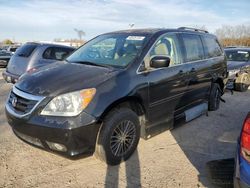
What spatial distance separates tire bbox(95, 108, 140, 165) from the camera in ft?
11.8

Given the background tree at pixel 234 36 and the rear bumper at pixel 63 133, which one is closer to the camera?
the rear bumper at pixel 63 133

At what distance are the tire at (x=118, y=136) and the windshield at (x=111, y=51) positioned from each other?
775mm

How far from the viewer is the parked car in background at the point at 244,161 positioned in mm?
2445

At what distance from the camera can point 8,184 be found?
3322mm

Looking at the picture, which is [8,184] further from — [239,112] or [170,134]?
[239,112]

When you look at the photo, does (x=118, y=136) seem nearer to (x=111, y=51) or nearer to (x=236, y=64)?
(x=111, y=51)

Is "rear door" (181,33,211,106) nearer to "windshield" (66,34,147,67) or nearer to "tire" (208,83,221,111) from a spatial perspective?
"tire" (208,83,221,111)

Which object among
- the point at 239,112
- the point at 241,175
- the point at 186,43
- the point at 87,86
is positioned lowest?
the point at 239,112

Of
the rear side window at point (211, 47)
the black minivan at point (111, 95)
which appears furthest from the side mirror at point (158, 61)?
the rear side window at point (211, 47)

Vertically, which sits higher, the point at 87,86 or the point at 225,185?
the point at 87,86

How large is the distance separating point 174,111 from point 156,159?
104 centimetres

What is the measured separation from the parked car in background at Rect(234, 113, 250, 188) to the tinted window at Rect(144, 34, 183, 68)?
194 centimetres

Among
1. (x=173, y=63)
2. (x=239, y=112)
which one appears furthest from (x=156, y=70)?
(x=239, y=112)

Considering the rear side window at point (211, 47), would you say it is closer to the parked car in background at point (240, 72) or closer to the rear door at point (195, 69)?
the rear door at point (195, 69)
